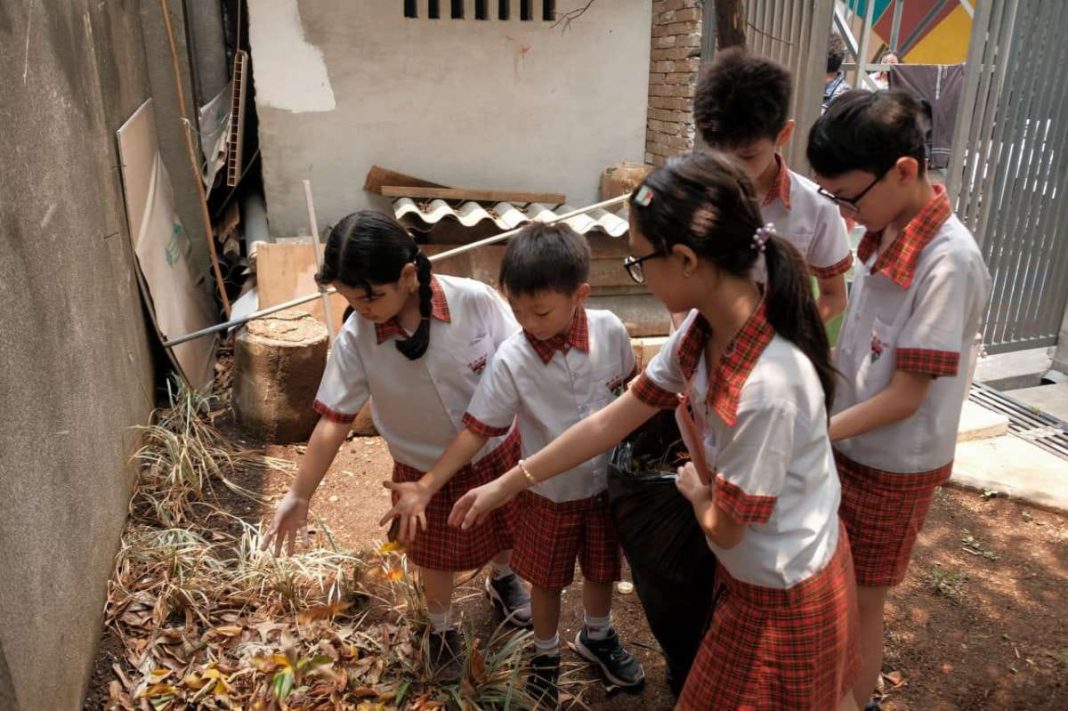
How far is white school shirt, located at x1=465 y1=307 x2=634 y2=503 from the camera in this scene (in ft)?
7.61

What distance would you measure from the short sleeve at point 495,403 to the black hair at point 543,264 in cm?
27

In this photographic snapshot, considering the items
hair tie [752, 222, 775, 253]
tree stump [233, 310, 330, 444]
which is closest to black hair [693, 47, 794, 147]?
hair tie [752, 222, 775, 253]

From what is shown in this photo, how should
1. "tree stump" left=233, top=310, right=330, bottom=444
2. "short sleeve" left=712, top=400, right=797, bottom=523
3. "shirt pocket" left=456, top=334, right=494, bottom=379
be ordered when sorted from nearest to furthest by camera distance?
"short sleeve" left=712, top=400, right=797, bottom=523
"shirt pocket" left=456, top=334, right=494, bottom=379
"tree stump" left=233, top=310, right=330, bottom=444

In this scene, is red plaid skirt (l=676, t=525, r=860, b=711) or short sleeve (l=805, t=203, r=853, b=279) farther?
short sleeve (l=805, t=203, r=853, b=279)

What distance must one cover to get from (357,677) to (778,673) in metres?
1.54

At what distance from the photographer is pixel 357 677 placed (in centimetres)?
266

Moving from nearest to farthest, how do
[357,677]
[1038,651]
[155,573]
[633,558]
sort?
→ [633,558] → [357,677] → [1038,651] → [155,573]

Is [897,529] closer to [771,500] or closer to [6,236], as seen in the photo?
[771,500]

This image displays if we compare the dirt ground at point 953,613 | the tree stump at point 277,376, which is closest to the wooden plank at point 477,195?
the tree stump at point 277,376

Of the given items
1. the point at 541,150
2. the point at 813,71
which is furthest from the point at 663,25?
the point at 813,71

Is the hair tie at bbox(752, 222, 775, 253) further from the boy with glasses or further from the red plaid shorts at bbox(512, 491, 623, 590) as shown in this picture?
the red plaid shorts at bbox(512, 491, 623, 590)

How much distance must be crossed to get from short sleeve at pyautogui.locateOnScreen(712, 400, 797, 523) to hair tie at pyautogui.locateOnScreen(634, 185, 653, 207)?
45 cm

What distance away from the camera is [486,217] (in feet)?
18.4

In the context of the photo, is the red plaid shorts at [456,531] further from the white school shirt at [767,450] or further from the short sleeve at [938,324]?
the short sleeve at [938,324]
